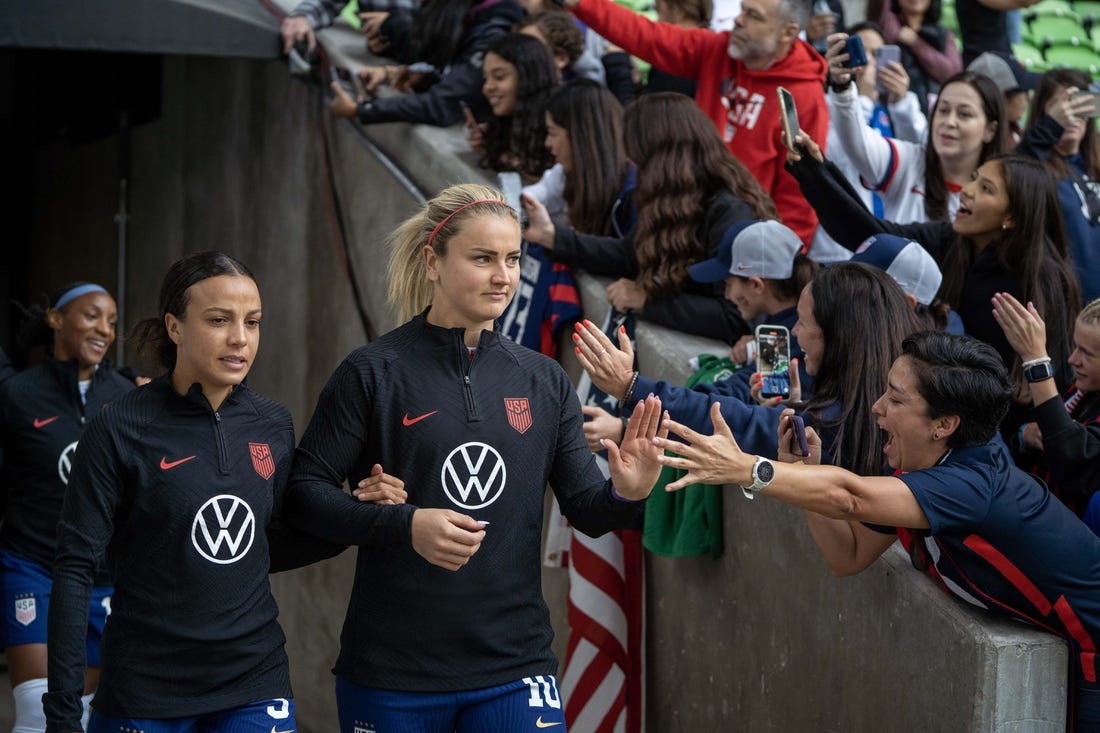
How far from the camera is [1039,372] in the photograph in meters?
3.75

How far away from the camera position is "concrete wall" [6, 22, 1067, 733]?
3506mm

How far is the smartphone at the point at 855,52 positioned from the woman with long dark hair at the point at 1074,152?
0.75 meters

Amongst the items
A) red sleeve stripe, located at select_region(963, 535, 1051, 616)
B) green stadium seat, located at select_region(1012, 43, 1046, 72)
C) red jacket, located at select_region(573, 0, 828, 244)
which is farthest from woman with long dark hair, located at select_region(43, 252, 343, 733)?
green stadium seat, located at select_region(1012, 43, 1046, 72)

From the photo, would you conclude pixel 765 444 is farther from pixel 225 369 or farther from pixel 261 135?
pixel 261 135

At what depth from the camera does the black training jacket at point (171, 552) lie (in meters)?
3.01

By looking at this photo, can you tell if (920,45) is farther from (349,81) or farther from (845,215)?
(845,215)

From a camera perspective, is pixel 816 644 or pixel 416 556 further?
pixel 816 644

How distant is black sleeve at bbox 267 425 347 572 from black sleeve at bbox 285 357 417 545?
9 centimetres

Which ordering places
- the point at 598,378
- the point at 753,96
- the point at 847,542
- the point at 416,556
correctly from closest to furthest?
Answer: the point at 416,556, the point at 847,542, the point at 598,378, the point at 753,96

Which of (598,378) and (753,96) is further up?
(753,96)

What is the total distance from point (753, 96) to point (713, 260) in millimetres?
1438

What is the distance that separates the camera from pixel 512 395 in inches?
124

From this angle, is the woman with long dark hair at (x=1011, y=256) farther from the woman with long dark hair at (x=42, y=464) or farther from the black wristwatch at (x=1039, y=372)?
the woman with long dark hair at (x=42, y=464)

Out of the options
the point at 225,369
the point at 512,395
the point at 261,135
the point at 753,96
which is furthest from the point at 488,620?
the point at 261,135
